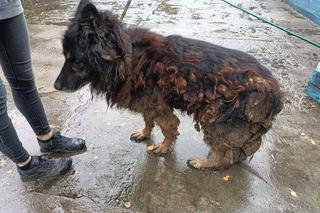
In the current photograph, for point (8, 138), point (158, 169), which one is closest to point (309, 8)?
point (158, 169)

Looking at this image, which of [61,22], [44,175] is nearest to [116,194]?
[44,175]

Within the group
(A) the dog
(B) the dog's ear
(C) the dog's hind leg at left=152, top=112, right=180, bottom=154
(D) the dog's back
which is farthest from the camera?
(C) the dog's hind leg at left=152, top=112, right=180, bottom=154

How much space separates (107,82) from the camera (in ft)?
9.04

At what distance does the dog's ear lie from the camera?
2312 mm

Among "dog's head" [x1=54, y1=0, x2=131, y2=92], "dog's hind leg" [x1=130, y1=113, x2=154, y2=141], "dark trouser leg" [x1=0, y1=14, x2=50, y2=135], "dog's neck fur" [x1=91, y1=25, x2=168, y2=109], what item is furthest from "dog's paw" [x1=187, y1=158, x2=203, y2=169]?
"dark trouser leg" [x1=0, y1=14, x2=50, y2=135]

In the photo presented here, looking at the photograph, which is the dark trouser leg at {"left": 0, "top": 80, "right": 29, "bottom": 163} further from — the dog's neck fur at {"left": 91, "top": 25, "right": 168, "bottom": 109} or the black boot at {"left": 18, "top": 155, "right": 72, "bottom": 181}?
the dog's neck fur at {"left": 91, "top": 25, "right": 168, "bottom": 109}

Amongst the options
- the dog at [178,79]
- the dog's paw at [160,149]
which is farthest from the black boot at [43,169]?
the dog's paw at [160,149]

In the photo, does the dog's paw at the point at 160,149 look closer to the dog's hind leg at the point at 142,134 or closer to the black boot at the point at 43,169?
the dog's hind leg at the point at 142,134

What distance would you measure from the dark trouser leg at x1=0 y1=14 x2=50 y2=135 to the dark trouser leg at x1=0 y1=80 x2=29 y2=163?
0.26 metres

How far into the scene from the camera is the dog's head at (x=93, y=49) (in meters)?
2.41

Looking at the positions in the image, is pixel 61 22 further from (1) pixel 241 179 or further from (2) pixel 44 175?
(1) pixel 241 179

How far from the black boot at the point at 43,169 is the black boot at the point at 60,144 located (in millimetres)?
225

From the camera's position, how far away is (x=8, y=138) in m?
2.59

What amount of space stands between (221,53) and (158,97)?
2.24ft
